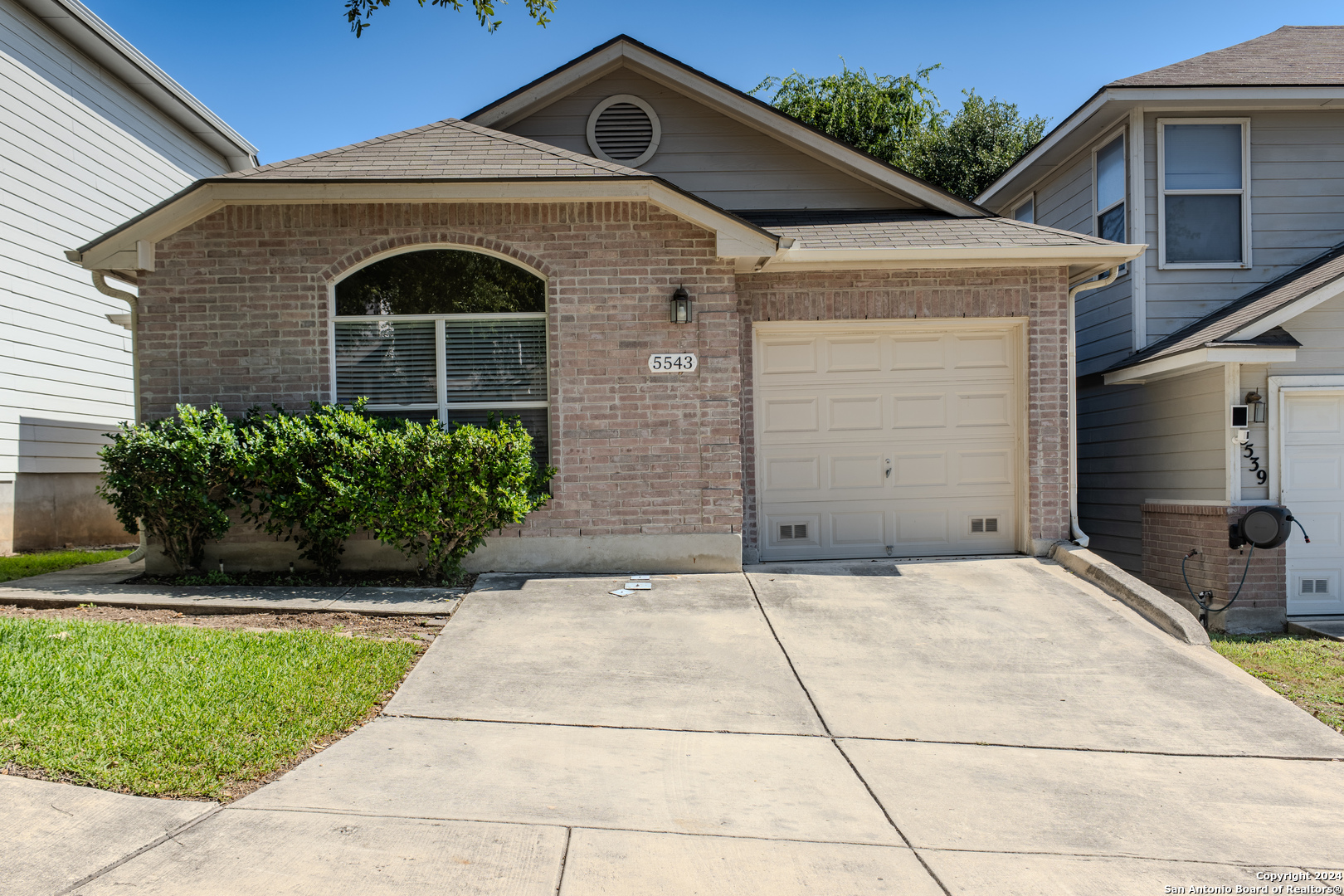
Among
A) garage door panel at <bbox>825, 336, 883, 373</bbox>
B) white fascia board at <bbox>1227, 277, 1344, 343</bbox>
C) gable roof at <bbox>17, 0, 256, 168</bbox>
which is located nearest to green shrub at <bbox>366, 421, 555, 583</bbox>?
garage door panel at <bbox>825, 336, 883, 373</bbox>

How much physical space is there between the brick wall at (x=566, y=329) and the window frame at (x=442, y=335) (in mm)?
65

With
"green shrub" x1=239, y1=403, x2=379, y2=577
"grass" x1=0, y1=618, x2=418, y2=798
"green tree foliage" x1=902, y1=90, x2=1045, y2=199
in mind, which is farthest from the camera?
"green tree foliage" x1=902, y1=90, x2=1045, y2=199

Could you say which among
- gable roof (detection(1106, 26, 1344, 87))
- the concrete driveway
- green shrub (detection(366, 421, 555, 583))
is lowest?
the concrete driveway

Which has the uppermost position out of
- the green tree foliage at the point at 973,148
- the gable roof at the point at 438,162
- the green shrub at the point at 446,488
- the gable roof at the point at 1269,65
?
the green tree foliage at the point at 973,148

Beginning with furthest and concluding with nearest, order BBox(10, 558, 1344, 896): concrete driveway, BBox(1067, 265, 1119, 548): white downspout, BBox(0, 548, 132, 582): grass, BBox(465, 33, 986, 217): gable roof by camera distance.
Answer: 1. BBox(465, 33, 986, 217): gable roof
2. BBox(1067, 265, 1119, 548): white downspout
3. BBox(0, 548, 132, 582): grass
4. BBox(10, 558, 1344, 896): concrete driveway

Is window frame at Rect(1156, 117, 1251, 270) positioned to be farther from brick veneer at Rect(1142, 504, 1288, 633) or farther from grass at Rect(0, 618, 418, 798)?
grass at Rect(0, 618, 418, 798)

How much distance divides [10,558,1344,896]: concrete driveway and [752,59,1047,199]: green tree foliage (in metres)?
21.6

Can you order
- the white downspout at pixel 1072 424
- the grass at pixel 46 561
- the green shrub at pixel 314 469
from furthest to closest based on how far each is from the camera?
the white downspout at pixel 1072 424
the grass at pixel 46 561
the green shrub at pixel 314 469

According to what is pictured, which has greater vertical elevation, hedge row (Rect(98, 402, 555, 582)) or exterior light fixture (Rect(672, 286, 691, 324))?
exterior light fixture (Rect(672, 286, 691, 324))

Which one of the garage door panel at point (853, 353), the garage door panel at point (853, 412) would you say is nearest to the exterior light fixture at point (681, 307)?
the garage door panel at point (853, 353)

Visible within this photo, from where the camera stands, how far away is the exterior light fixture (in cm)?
777

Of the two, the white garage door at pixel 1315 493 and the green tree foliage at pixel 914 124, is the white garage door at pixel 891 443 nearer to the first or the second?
the white garage door at pixel 1315 493

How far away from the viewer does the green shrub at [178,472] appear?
7.02 m

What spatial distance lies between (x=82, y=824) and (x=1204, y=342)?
9182 millimetres
